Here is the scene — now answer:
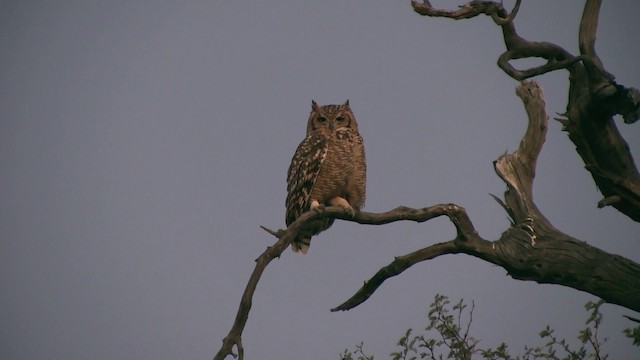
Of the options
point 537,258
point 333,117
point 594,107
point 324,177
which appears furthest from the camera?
point 333,117

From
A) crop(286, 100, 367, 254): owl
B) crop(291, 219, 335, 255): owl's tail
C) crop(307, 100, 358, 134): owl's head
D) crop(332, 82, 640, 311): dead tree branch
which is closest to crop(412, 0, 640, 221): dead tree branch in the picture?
crop(332, 82, 640, 311): dead tree branch

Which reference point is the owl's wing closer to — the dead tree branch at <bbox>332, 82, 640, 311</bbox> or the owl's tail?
the owl's tail

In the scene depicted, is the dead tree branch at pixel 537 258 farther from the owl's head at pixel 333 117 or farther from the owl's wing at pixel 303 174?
the owl's head at pixel 333 117

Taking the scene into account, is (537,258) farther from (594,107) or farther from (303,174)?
(303,174)

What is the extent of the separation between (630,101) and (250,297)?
3.15 metres

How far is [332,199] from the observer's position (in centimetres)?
839

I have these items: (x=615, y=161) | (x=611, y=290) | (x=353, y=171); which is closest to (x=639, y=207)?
(x=615, y=161)

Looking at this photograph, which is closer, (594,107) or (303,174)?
(594,107)

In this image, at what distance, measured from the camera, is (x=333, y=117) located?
8922mm

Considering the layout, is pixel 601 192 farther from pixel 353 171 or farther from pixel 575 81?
pixel 353 171

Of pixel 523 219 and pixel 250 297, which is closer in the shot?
pixel 250 297

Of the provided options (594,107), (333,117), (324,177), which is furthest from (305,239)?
(594,107)

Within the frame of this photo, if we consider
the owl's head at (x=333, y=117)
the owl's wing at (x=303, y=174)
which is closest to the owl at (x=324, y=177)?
the owl's wing at (x=303, y=174)

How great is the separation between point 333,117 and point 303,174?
37.9 inches
